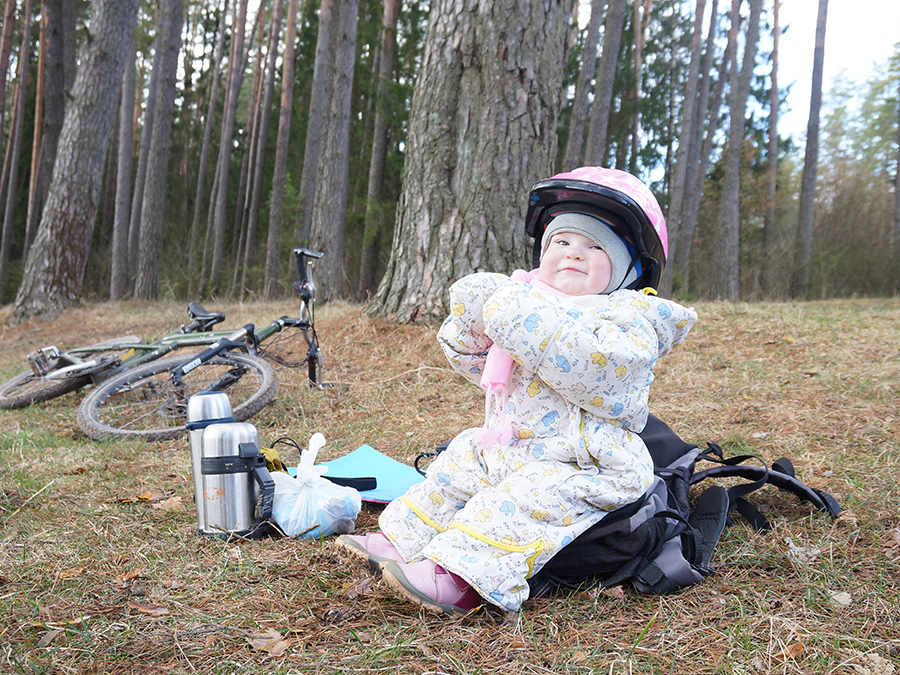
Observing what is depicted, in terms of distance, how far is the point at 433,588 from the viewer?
1.65m

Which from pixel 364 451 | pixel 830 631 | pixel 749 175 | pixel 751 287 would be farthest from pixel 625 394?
pixel 749 175

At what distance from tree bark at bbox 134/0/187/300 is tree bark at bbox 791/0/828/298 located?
14.3 m

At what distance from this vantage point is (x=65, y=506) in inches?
102

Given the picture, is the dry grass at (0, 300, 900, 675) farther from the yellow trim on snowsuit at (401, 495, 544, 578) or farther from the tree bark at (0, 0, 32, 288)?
the tree bark at (0, 0, 32, 288)

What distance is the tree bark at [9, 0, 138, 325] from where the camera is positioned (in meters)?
8.78

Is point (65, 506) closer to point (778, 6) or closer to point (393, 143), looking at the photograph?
point (393, 143)

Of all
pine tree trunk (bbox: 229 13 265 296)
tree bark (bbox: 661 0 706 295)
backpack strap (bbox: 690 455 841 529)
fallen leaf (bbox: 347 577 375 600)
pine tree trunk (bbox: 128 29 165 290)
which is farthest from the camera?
pine tree trunk (bbox: 229 13 265 296)

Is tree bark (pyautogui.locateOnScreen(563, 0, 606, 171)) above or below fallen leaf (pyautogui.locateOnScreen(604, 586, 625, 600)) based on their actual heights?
above

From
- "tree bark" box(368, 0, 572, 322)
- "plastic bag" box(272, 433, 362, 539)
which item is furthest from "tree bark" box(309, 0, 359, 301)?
"plastic bag" box(272, 433, 362, 539)

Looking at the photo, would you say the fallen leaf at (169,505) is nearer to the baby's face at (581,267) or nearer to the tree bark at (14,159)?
the baby's face at (581,267)

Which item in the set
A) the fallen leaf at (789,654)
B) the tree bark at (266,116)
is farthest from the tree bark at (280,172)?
the fallen leaf at (789,654)

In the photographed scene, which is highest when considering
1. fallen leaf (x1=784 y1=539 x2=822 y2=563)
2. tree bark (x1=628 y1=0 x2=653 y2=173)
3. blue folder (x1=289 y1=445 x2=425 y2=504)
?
tree bark (x1=628 y1=0 x2=653 y2=173)

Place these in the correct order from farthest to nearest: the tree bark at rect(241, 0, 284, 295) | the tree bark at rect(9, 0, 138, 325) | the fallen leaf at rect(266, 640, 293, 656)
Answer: the tree bark at rect(241, 0, 284, 295), the tree bark at rect(9, 0, 138, 325), the fallen leaf at rect(266, 640, 293, 656)

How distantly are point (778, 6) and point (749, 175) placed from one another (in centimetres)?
488
